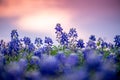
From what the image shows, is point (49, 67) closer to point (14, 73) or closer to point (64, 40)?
point (14, 73)

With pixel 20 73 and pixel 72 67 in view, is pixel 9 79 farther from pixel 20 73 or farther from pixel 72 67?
pixel 72 67

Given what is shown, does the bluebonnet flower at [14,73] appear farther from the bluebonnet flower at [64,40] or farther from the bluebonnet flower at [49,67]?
the bluebonnet flower at [64,40]

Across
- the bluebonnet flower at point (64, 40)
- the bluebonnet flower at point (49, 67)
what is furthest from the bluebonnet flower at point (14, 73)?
the bluebonnet flower at point (64, 40)

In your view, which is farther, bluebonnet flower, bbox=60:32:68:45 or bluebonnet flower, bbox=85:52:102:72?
bluebonnet flower, bbox=60:32:68:45

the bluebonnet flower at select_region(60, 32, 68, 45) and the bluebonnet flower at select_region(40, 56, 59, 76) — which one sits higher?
the bluebonnet flower at select_region(60, 32, 68, 45)

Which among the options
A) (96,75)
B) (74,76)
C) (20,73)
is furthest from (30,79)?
(96,75)

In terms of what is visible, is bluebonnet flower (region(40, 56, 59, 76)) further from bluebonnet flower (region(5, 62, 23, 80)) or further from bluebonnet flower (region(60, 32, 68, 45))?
bluebonnet flower (region(60, 32, 68, 45))

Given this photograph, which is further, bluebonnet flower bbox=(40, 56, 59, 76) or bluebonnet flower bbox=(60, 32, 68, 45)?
bluebonnet flower bbox=(60, 32, 68, 45)

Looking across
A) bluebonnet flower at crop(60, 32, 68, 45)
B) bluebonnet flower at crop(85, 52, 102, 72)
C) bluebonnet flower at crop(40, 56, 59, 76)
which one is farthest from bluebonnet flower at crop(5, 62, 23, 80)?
bluebonnet flower at crop(60, 32, 68, 45)

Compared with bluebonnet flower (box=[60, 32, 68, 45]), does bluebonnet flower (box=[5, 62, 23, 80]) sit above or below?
below

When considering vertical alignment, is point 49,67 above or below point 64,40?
below

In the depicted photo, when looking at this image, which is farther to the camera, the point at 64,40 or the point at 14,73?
the point at 64,40

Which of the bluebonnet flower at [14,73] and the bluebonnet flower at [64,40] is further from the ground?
the bluebonnet flower at [64,40]

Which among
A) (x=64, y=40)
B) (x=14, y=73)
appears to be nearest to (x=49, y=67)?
(x=14, y=73)
